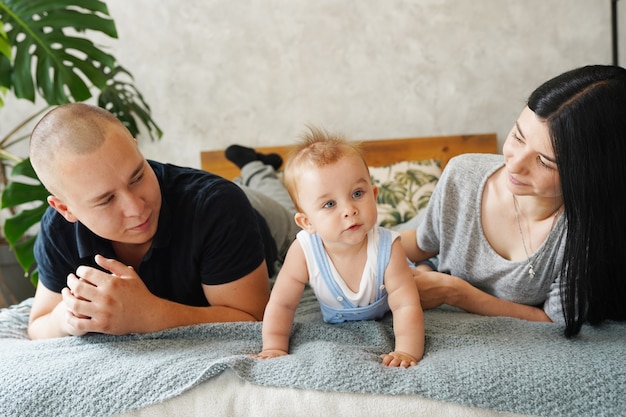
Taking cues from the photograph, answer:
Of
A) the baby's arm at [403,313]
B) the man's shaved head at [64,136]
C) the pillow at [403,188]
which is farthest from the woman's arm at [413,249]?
the man's shaved head at [64,136]

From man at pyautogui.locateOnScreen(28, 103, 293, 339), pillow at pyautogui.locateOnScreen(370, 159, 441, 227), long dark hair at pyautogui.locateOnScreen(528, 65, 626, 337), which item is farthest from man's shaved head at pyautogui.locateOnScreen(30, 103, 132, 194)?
pillow at pyautogui.locateOnScreen(370, 159, 441, 227)

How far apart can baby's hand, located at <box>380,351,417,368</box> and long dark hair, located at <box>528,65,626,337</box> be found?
0.35 meters

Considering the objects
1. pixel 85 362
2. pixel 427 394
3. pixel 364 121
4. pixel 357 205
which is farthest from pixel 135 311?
pixel 364 121

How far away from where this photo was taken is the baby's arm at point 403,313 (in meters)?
1.18

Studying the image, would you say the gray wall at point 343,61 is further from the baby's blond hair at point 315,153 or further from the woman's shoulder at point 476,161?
the baby's blond hair at point 315,153

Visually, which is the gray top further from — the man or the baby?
the man

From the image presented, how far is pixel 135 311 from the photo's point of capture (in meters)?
1.28

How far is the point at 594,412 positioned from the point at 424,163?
5.57 ft

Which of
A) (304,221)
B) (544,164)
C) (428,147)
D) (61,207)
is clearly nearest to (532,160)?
(544,164)

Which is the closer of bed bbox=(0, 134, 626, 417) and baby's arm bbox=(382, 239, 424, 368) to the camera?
bed bbox=(0, 134, 626, 417)

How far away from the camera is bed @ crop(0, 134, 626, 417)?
3.45 ft

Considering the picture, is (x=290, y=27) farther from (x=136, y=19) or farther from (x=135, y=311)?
(x=135, y=311)

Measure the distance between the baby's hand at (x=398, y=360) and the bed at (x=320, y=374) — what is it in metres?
0.03

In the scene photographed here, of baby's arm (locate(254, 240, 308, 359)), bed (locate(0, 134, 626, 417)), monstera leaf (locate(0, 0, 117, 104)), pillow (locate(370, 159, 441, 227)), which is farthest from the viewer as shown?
pillow (locate(370, 159, 441, 227))
